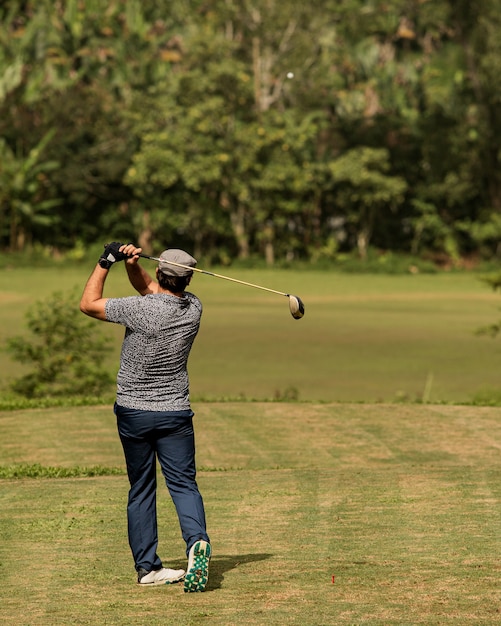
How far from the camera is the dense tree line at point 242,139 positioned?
171ft

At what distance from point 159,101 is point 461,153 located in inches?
492

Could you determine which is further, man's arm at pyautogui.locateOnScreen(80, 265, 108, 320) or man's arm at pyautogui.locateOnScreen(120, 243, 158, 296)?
man's arm at pyautogui.locateOnScreen(120, 243, 158, 296)

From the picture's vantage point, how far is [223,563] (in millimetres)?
7723

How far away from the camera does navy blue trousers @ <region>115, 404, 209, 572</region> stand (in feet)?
23.3

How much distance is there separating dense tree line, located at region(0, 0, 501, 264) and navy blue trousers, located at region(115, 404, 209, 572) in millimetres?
43590

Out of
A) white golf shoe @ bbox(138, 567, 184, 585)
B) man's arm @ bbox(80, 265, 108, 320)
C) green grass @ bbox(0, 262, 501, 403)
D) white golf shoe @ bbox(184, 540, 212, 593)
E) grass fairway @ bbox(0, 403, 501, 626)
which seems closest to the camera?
grass fairway @ bbox(0, 403, 501, 626)

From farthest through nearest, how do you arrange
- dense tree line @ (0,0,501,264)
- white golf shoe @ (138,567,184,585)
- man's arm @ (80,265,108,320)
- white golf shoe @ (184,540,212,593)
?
1. dense tree line @ (0,0,501,264)
2. white golf shoe @ (138,567,184,585)
3. man's arm @ (80,265,108,320)
4. white golf shoe @ (184,540,212,593)

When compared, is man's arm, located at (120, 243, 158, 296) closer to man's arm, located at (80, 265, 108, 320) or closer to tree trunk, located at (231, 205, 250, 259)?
man's arm, located at (80, 265, 108, 320)

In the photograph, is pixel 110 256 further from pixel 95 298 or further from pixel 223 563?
pixel 223 563

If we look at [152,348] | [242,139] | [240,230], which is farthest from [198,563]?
[240,230]

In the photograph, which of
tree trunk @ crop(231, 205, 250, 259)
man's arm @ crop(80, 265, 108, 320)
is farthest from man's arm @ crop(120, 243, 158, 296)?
tree trunk @ crop(231, 205, 250, 259)

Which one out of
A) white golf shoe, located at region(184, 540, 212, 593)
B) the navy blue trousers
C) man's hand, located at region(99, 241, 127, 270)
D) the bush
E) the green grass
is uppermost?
man's hand, located at region(99, 241, 127, 270)

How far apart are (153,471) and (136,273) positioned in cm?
107

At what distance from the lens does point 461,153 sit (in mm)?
55469
